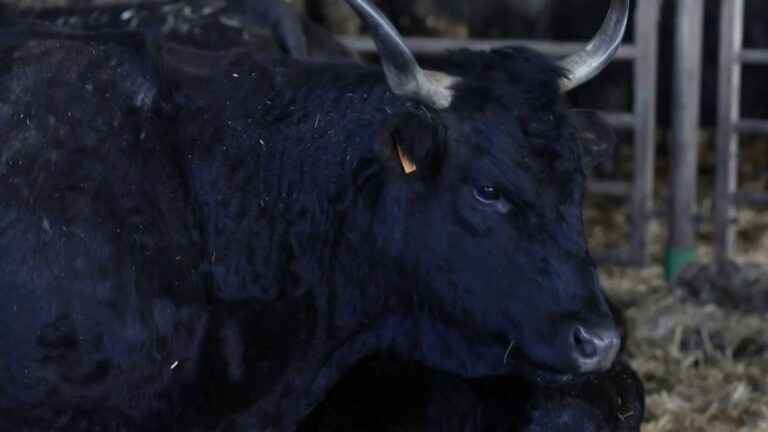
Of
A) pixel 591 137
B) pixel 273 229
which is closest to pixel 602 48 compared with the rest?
pixel 591 137

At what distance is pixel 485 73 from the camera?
394 centimetres

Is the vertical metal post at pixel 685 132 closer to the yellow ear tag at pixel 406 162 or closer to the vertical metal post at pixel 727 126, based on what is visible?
the vertical metal post at pixel 727 126

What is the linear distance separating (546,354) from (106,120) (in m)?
1.31

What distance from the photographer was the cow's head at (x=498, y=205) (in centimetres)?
377

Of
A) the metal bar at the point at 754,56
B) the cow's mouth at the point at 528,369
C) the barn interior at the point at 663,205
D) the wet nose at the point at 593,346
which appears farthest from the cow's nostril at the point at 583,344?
the metal bar at the point at 754,56

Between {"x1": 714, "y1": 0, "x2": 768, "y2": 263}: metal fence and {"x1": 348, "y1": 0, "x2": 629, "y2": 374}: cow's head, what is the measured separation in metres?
3.27

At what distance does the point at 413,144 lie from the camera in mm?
3764

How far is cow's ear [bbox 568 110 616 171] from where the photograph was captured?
3943 mm

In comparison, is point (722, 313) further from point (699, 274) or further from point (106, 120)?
point (106, 120)

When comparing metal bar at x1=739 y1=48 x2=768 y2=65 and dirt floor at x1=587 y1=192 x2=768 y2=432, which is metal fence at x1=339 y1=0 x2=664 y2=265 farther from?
metal bar at x1=739 y1=48 x2=768 y2=65

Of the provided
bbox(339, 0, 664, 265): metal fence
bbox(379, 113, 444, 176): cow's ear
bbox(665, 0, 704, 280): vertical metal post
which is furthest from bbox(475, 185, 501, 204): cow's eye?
bbox(665, 0, 704, 280): vertical metal post

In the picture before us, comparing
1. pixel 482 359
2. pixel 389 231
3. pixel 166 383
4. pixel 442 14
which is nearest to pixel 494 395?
pixel 482 359

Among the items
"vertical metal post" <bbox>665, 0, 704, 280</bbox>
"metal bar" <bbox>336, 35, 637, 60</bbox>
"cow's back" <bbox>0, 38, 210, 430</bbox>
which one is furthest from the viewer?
"metal bar" <bbox>336, 35, 637, 60</bbox>

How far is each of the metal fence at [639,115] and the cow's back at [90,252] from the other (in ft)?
10.4
